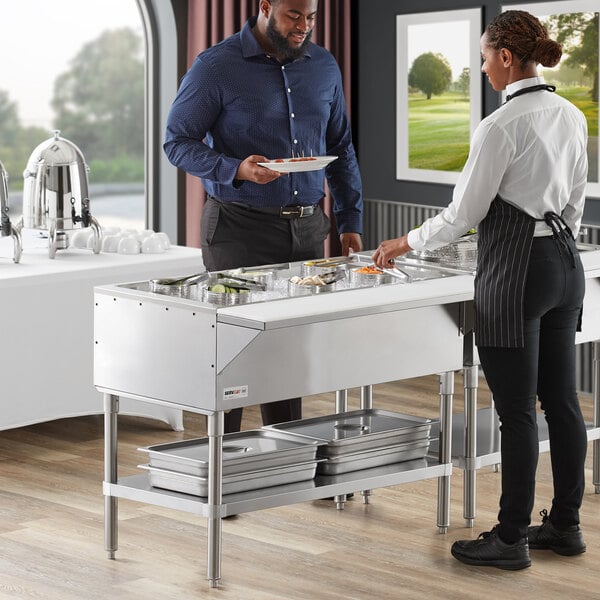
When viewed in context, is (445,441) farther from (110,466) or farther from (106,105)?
(106,105)

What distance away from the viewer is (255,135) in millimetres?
4152

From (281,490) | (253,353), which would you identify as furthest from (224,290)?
(281,490)

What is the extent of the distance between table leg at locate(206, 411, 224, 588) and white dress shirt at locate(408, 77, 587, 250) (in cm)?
79

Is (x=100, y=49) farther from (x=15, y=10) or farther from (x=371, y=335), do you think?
(x=371, y=335)

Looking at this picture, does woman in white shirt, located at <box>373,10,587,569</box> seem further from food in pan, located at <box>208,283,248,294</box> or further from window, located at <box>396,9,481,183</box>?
window, located at <box>396,9,481,183</box>

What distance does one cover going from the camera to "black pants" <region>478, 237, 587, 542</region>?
343cm

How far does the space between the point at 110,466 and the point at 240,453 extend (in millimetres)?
354

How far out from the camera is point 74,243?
5.24 meters

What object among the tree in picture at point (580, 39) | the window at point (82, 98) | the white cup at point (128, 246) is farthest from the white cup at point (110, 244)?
the window at point (82, 98)

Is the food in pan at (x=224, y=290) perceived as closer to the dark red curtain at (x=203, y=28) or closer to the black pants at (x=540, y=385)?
the black pants at (x=540, y=385)

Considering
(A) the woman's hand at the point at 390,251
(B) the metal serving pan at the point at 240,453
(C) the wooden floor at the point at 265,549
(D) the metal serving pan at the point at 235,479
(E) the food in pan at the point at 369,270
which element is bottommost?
(C) the wooden floor at the point at 265,549

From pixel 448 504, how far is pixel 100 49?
52.2ft

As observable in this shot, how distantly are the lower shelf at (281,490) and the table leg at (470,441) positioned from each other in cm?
10

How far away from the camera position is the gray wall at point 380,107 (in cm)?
650
